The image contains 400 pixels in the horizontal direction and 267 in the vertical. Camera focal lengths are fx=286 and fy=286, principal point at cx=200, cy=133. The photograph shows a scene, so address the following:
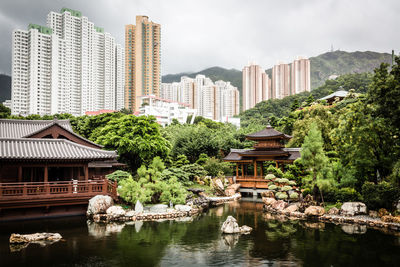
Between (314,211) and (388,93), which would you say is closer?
(388,93)

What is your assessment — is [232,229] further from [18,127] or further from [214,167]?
[18,127]

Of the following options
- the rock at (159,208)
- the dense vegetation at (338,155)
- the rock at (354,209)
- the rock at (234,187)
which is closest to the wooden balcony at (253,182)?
the rock at (234,187)

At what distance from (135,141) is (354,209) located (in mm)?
15284

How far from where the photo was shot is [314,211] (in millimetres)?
15312

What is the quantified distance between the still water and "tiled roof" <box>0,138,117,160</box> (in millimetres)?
3292

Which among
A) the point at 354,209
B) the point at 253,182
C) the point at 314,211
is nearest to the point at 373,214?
the point at 354,209

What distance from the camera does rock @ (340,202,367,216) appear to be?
1465 centimetres

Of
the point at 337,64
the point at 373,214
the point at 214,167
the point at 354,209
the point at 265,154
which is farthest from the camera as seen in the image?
the point at 337,64

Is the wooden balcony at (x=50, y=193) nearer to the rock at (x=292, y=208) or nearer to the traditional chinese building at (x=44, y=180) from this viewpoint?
the traditional chinese building at (x=44, y=180)

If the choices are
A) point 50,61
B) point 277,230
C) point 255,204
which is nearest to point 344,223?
point 277,230

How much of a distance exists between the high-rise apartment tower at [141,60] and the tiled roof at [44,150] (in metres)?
65.0

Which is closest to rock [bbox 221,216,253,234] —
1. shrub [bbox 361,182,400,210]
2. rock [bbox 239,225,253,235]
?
rock [bbox 239,225,253,235]

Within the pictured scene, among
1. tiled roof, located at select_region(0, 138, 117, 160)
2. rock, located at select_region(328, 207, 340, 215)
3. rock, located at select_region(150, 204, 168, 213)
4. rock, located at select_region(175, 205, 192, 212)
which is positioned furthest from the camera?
rock, located at select_region(175, 205, 192, 212)

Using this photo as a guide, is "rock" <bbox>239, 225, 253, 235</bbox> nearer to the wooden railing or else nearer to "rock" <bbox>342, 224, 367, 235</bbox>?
"rock" <bbox>342, 224, 367, 235</bbox>
